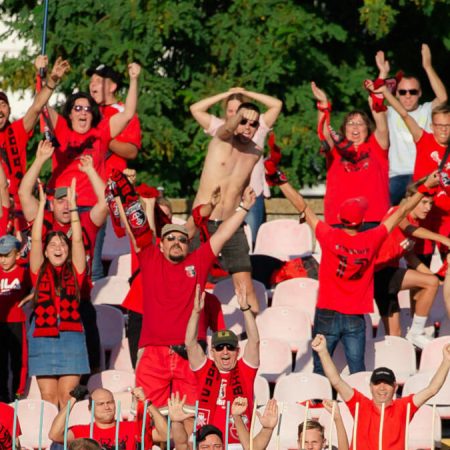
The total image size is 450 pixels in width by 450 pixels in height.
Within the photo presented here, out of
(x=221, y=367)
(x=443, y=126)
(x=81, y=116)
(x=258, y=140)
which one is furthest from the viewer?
(x=258, y=140)

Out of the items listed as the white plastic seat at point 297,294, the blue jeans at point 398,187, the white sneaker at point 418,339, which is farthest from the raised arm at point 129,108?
the white sneaker at point 418,339

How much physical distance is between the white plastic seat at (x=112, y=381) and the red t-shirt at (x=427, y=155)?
10.4 feet

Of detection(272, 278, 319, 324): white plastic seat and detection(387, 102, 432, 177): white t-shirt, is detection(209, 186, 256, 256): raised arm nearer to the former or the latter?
detection(272, 278, 319, 324): white plastic seat

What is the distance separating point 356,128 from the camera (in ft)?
51.0

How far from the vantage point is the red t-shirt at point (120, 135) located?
15.9 m

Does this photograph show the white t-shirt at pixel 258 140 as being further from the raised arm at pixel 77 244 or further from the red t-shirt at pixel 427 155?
the raised arm at pixel 77 244

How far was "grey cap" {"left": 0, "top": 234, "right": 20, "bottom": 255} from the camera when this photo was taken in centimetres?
1429

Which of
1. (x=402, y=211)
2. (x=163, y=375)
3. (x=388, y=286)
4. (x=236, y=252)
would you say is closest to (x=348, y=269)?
(x=402, y=211)

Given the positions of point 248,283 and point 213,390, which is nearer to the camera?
point 213,390

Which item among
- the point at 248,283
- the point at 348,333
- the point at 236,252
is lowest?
the point at 348,333

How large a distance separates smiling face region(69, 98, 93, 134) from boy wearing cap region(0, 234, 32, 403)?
145 centimetres

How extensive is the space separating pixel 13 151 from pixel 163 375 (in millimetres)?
2700

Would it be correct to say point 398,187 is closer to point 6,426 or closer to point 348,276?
point 348,276

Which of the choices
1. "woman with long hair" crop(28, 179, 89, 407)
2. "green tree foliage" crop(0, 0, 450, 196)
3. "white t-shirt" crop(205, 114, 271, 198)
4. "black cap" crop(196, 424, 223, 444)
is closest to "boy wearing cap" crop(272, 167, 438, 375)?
"white t-shirt" crop(205, 114, 271, 198)
